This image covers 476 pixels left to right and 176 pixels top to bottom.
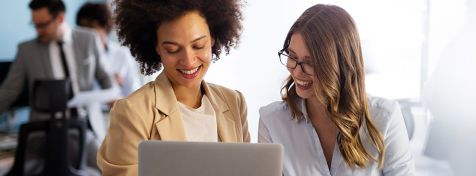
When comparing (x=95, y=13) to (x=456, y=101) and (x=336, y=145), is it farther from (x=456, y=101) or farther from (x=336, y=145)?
(x=456, y=101)

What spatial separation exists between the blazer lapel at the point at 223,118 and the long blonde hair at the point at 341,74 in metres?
0.35

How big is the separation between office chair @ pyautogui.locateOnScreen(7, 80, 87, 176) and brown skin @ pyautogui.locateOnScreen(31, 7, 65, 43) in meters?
0.39

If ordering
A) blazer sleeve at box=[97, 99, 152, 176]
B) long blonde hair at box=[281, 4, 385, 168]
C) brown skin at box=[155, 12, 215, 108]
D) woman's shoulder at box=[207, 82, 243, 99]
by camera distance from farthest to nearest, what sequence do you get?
woman's shoulder at box=[207, 82, 243, 99] < long blonde hair at box=[281, 4, 385, 168] < brown skin at box=[155, 12, 215, 108] < blazer sleeve at box=[97, 99, 152, 176]

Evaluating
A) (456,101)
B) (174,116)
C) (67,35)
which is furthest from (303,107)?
(67,35)

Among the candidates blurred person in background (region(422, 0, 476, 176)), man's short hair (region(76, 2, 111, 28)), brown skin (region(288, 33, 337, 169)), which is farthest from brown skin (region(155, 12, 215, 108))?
blurred person in background (region(422, 0, 476, 176))

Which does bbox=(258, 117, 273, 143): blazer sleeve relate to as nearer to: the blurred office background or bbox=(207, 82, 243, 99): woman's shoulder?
bbox=(207, 82, 243, 99): woman's shoulder

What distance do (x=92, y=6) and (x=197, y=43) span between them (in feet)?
8.72

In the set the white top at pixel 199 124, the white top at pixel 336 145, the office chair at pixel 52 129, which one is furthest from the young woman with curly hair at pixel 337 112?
the office chair at pixel 52 129

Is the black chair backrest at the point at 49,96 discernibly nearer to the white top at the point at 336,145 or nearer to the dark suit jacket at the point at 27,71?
the dark suit jacket at the point at 27,71

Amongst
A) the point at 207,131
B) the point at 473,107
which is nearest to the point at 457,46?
the point at 473,107

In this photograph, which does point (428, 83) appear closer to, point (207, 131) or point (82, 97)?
point (207, 131)

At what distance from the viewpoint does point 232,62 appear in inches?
153

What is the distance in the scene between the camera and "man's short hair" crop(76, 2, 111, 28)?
3288mm

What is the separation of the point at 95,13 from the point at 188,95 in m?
2.54
